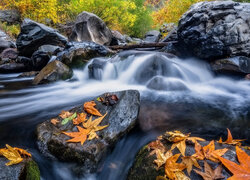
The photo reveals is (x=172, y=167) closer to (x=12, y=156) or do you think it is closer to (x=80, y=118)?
(x=80, y=118)

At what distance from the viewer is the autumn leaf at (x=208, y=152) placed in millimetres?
1528

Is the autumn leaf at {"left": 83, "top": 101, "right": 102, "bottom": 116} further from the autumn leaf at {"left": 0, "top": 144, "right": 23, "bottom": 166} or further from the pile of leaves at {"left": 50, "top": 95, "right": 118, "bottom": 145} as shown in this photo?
the autumn leaf at {"left": 0, "top": 144, "right": 23, "bottom": 166}

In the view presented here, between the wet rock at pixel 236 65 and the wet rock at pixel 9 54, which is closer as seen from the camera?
the wet rock at pixel 236 65

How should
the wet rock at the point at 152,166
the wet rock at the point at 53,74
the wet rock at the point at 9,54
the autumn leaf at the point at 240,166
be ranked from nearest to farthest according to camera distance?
1. the autumn leaf at the point at 240,166
2. the wet rock at the point at 152,166
3. the wet rock at the point at 53,74
4. the wet rock at the point at 9,54

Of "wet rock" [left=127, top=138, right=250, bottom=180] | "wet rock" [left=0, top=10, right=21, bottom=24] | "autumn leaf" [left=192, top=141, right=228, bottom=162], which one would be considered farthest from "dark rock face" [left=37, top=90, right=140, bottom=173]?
"wet rock" [left=0, top=10, right=21, bottom=24]

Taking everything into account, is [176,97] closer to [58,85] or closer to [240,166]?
[240,166]

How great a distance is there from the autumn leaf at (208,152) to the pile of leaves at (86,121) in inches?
46.0

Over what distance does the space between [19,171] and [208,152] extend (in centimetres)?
176

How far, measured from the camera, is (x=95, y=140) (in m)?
2.06

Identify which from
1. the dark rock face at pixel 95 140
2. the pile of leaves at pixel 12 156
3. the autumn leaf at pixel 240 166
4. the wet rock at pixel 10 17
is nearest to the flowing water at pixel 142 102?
the dark rock face at pixel 95 140

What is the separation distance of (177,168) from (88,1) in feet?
50.5

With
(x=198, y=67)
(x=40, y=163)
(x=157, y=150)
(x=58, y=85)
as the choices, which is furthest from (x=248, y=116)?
(x=58, y=85)

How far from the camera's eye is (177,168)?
1490mm

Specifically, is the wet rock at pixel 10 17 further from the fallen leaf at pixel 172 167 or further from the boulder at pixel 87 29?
the fallen leaf at pixel 172 167
